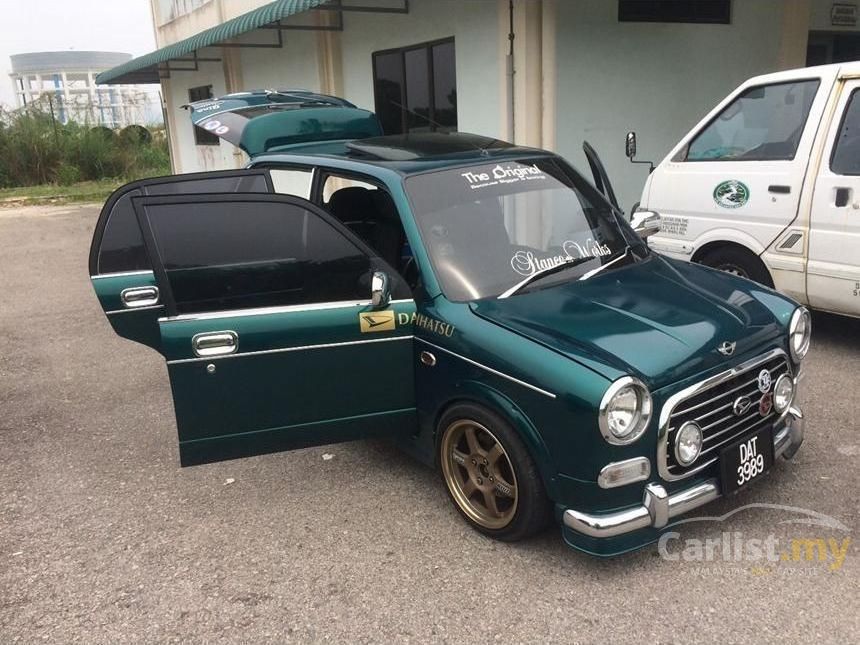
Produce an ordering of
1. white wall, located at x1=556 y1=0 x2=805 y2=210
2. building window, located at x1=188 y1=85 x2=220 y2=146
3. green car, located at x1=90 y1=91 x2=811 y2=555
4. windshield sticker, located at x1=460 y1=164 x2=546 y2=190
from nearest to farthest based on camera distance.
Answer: green car, located at x1=90 y1=91 x2=811 y2=555, windshield sticker, located at x1=460 y1=164 x2=546 y2=190, white wall, located at x1=556 y1=0 x2=805 y2=210, building window, located at x1=188 y1=85 x2=220 y2=146

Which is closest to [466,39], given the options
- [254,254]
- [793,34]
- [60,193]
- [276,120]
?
[793,34]

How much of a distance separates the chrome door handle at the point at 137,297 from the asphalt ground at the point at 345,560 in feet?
2.87

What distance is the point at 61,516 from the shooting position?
3605 mm

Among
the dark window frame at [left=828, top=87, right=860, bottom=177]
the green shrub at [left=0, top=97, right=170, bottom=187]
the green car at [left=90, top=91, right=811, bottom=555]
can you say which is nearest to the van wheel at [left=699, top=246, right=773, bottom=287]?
the dark window frame at [left=828, top=87, right=860, bottom=177]

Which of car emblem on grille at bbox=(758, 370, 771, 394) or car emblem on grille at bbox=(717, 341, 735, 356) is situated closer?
car emblem on grille at bbox=(717, 341, 735, 356)

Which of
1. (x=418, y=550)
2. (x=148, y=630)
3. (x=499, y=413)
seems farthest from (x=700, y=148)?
(x=148, y=630)

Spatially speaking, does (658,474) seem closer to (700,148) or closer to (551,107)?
(700,148)

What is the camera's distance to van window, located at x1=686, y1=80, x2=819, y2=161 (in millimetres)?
5039

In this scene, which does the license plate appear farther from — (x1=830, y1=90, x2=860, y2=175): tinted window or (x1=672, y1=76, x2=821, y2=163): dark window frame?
(x1=672, y1=76, x2=821, y2=163): dark window frame

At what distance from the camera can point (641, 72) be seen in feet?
28.0

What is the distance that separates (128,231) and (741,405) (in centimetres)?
339

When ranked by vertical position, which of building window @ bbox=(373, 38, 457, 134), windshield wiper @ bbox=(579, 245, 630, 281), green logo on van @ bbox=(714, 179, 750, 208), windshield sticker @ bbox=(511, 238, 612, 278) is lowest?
windshield wiper @ bbox=(579, 245, 630, 281)

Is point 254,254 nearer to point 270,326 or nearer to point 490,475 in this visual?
point 270,326

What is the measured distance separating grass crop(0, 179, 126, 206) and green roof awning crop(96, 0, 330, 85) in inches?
132
